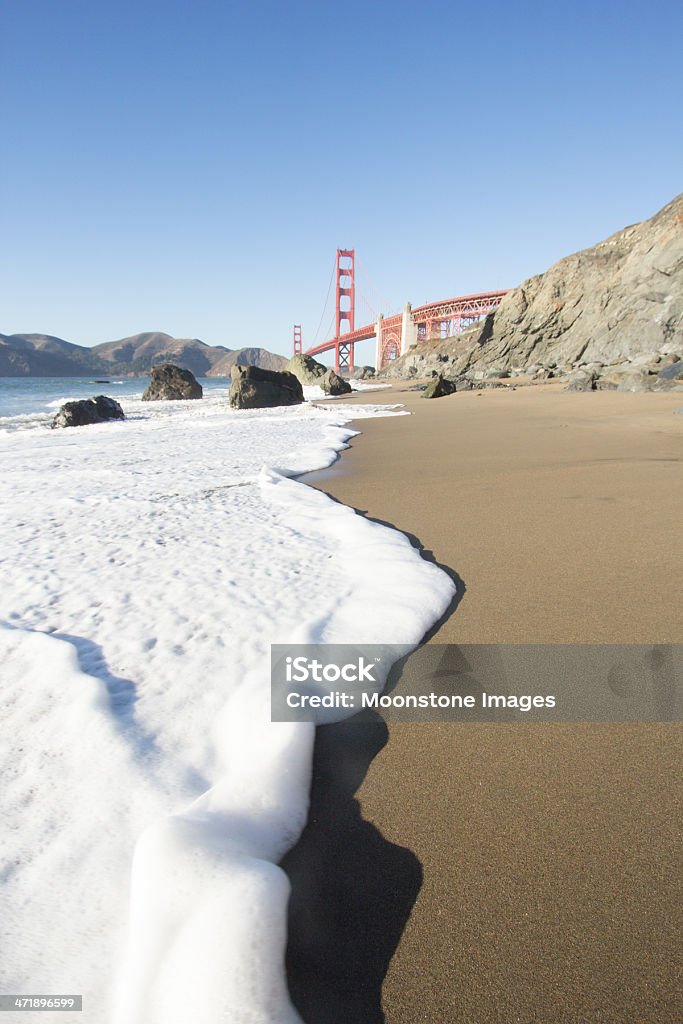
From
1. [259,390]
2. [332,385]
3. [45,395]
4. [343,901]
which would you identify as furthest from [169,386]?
[343,901]

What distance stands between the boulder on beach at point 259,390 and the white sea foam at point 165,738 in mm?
12104

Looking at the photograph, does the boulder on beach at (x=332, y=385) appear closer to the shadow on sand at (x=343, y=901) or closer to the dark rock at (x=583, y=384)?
the dark rock at (x=583, y=384)

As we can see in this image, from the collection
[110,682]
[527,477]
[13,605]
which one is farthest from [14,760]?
[527,477]

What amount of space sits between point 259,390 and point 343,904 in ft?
48.9

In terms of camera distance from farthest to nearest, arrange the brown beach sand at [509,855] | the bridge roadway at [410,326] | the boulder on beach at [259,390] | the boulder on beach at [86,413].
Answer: the bridge roadway at [410,326], the boulder on beach at [259,390], the boulder on beach at [86,413], the brown beach sand at [509,855]

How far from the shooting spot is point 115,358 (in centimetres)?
13300

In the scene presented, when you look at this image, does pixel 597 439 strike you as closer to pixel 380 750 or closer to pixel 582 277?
pixel 380 750

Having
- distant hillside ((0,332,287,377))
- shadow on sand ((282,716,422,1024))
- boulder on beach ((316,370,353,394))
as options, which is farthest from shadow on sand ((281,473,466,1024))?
distant hillside ((0,332,287,377))

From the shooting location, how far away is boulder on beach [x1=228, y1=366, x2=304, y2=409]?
1480 cm

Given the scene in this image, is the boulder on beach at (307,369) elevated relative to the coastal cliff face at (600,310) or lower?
lower

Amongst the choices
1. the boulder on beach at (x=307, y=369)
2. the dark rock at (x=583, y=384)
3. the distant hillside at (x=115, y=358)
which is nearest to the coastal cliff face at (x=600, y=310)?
the dark rock at (x=583, y=384)

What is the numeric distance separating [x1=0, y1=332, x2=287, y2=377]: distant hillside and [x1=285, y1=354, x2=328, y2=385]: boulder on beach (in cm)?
7094

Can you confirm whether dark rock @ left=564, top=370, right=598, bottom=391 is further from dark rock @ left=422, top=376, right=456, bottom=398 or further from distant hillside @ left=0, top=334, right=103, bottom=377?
Result: distant hillside @ left=0, top=334, right=103, bottom=377

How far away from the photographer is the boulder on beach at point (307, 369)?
26608 mm
